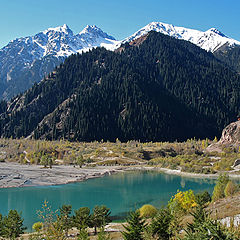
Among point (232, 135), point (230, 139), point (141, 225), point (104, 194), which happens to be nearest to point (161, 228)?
point (141, 225)

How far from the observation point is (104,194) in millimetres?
65125

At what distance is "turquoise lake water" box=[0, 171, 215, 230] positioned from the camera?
53.5 m

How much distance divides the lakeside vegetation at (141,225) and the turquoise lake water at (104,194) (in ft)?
32.9

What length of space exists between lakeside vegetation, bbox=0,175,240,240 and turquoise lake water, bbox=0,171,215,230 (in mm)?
10028

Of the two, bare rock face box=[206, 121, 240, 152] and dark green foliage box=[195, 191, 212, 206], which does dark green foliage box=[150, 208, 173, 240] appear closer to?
dark green foliage box=[195, 191, 212, 206]

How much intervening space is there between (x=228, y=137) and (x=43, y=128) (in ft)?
407

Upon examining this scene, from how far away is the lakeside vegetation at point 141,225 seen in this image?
1473cm

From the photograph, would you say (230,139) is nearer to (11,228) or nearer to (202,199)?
(202,199)

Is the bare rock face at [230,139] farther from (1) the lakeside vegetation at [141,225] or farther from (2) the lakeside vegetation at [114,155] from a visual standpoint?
(1) the lakeside vegetation at [141,225]

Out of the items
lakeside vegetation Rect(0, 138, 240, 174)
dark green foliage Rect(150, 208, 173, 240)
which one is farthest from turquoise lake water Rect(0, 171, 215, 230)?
lakeside vegetation Rect(0, 138, 240, 174)

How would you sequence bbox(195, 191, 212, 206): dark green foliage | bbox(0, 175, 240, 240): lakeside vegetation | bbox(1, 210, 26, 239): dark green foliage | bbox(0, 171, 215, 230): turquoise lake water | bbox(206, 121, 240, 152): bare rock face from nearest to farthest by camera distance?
bbox(0, 175, 240, 240): lakeside vegetation, bbox(1, 210, 26, 239): dark green foliage, bbox(195, 191, 212, 206): dark green foliage, bbox(0, 171, 215, 230): turquoise lake water, bbox(206, 121, 240, 152): bare rock face

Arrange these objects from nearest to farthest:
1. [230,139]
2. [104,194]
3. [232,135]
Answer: [104,194]
[230,139]
[232,135]

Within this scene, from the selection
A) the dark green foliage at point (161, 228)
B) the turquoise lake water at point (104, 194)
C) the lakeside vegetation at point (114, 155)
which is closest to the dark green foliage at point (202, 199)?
the turquoise lake water at point (104, 194)

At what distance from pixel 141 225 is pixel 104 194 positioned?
141 ft
